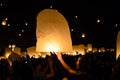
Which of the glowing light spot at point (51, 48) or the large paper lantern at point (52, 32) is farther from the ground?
the large paper lantern at point (52, 32)

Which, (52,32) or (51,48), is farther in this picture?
(51,48)

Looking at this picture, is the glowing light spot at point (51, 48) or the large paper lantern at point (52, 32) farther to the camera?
the glowing light spot at point (51, 48)

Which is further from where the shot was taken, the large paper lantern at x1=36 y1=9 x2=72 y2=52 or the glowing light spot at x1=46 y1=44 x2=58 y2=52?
the glowing light spot at x1=46 y1=44 x2=58 y2=52

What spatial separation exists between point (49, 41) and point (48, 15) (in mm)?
361

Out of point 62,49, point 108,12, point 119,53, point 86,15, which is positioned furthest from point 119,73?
point 86,15

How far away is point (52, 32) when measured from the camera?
19.5 ft

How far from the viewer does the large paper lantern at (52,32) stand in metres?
5.93

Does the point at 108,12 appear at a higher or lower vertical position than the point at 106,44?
higher

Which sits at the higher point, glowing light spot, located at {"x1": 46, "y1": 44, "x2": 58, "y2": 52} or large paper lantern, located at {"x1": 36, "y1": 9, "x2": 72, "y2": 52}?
large paper lantern, located at {"x1": 36, "y1": 9, "x2": 72, "y2": 52}

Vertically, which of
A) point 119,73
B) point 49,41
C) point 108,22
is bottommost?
point 119,73

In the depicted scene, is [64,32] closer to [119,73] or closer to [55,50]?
[55,50]

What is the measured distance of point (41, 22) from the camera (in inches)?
233

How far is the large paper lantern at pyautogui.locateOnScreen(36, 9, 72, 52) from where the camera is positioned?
5926mm

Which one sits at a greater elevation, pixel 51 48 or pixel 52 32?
pixel 52 32
